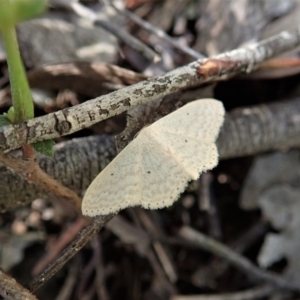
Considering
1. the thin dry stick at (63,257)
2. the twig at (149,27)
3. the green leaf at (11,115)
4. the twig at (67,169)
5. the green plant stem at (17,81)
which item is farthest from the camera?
the twig at (149,27)

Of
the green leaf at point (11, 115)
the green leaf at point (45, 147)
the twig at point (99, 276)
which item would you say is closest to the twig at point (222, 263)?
the twig at point (99, 276)

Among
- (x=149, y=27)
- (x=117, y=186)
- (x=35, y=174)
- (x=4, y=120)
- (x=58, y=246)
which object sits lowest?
(x=58, y=246)

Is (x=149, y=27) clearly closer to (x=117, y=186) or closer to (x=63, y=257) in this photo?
(x=117, y=186)

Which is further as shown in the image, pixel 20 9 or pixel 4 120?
pixel 4 120

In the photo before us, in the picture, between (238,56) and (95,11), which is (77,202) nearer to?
(238,56)

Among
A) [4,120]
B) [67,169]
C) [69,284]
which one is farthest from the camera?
[69,284]

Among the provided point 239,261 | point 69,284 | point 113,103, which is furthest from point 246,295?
point 113,103

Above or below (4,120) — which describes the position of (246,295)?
below

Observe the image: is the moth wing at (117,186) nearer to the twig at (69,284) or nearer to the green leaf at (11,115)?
the green leaf at (11,115)
